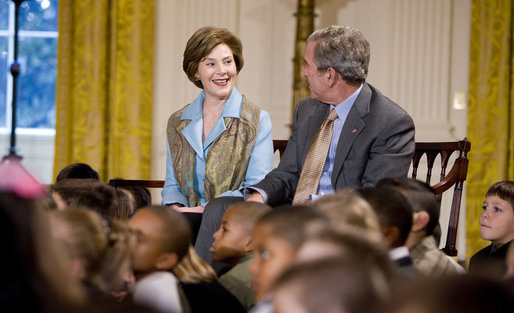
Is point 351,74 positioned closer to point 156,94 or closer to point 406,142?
point 406,142

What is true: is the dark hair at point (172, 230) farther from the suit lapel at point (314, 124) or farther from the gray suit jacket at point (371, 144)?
the suit lapel at point (314, 124)

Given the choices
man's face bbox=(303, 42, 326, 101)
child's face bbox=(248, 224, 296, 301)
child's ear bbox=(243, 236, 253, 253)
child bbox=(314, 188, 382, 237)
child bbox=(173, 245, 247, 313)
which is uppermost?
man's face bbox=(303, 42, 326, 101)

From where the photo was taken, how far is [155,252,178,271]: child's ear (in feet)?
6.19

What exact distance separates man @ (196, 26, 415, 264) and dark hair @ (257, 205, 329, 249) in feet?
4.08

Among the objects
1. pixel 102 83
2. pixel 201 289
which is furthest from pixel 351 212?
pixel 102 83

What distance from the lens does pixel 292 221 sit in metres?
1.42

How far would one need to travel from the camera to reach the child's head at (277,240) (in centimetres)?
134

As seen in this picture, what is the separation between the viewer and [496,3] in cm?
475

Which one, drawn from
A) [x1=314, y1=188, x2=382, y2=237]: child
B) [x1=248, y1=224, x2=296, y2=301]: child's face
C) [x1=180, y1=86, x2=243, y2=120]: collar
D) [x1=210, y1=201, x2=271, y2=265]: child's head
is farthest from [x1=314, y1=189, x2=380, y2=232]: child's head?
[x1=180, y1=86, x2=243, y2=120]: collar

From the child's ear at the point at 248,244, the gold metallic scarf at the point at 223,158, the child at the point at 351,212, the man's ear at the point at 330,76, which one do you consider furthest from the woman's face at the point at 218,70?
the child at the point at 351,212

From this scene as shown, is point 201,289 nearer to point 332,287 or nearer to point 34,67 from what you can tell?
point 332,287

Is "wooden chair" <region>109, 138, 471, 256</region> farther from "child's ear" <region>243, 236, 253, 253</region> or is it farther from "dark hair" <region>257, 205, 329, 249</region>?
"dark hair" <region>257, 205, 329, 249</region>

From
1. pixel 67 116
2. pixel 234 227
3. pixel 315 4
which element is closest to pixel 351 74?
pixel 234 227

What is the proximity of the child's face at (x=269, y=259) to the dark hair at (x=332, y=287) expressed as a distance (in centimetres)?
26
